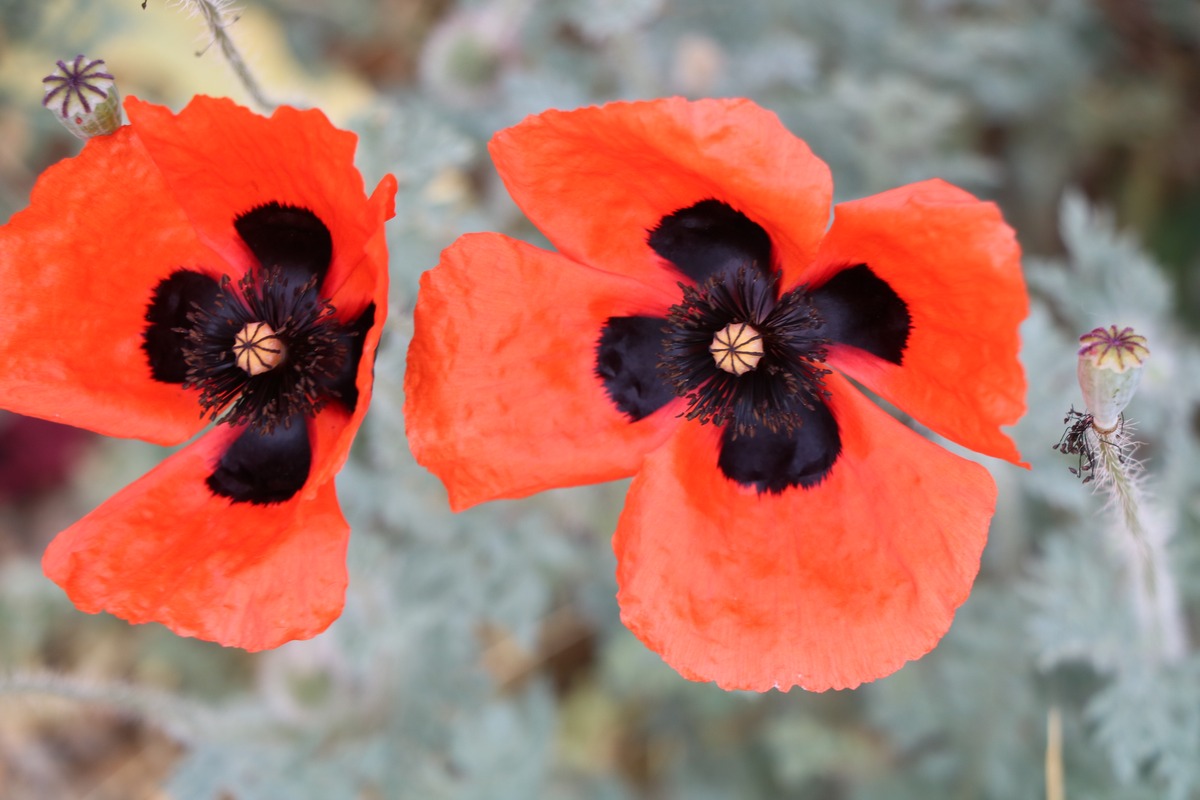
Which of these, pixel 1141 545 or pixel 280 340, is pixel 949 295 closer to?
pixel 1141 545

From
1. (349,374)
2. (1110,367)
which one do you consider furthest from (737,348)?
(349,374)

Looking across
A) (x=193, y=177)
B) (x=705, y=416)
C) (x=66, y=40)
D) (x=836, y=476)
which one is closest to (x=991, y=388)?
(x=836, y=476)

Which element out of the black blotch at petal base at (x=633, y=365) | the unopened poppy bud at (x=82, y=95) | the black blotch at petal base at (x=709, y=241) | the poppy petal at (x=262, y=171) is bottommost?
the black blotch at petal base at (x=633, y=365)

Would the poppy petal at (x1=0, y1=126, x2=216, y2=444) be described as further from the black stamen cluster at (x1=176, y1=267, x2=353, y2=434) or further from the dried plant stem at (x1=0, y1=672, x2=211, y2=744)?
the dried plant stem at (x1=0, y1=672, x2=211, y2=744)

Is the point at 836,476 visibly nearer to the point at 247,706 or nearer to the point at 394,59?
the point at 247,706

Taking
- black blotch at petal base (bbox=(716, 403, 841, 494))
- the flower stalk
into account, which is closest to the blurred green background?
the flower stalk

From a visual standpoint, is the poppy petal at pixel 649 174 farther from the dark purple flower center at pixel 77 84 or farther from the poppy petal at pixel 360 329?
the dark purple flower center at pixel 77 84

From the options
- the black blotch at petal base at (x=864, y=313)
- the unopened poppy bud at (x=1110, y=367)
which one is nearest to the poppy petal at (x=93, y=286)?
the black blotch at petal base at (x=864, y=313)
